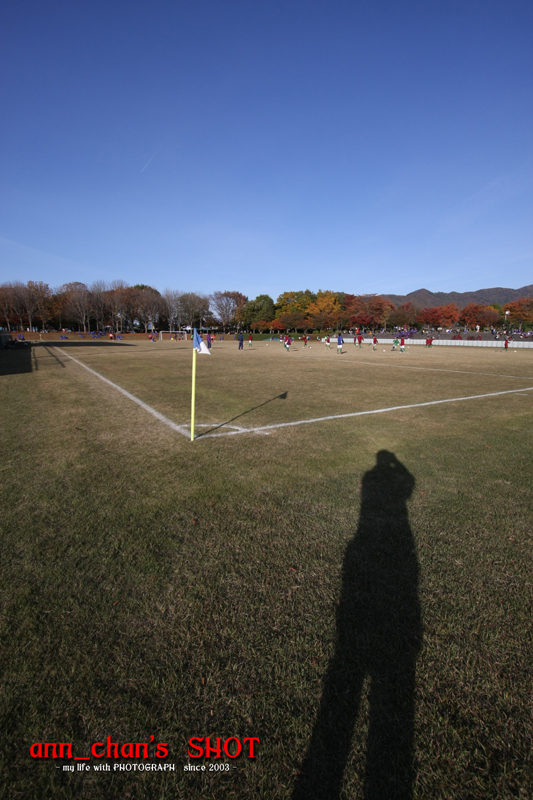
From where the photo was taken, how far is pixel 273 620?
243 centimetres

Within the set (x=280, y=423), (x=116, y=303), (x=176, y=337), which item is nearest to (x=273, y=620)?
(x=280, y=423)

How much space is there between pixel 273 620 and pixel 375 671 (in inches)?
26.9

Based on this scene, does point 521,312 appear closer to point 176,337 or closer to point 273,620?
point 176,337

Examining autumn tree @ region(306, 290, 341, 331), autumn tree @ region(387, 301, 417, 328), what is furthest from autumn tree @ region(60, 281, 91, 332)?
autumn tree @ region(387, 301, 417, 328)

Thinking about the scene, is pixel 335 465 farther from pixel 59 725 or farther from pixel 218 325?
pixel 218 325

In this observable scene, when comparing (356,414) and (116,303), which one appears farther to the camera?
(116,303)

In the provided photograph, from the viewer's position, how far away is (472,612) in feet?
8.21

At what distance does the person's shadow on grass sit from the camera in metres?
1.63

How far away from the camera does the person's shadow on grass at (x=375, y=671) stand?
163 cm

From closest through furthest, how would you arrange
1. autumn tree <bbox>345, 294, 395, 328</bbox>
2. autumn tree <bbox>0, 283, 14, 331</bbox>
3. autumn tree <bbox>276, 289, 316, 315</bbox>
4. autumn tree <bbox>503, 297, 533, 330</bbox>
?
1. autumn tree <bbox>0, 283, 14, 331</bbox>
2. autumn tree <bbox>503, 297, 533, 330</bbox>
3. autumn tree <bbox>345, 294, 395, 328</bbox>
4. autumn tree <bbox>276, 289, 316, 315</bbox>

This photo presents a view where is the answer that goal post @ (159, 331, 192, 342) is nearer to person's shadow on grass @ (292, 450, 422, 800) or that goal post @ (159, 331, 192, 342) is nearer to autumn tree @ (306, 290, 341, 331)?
autumn tree @ (306, 290, 341, 331)

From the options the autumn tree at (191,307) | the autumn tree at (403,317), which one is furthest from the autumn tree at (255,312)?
the autumn tree at (403,317)

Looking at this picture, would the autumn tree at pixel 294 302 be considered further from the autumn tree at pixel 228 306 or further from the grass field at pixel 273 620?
the grass field at pixel 273 620

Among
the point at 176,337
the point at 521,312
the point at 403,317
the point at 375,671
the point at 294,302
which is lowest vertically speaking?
the point at 375,671
